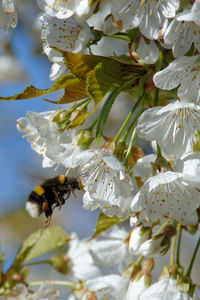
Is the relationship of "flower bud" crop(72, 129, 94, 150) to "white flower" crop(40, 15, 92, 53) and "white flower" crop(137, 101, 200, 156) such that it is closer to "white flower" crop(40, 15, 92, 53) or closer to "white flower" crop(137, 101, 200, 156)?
"white flower" crop(137, 101, 200, 156)

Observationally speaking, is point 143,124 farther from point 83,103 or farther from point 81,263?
point 81,263

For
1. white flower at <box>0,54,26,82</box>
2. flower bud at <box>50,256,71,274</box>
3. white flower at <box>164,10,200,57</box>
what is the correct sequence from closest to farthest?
white flower at <box>164,10,200,57</box>
flower bud at <box>50,256,71,274</box>
white flower at <box>0,54,26,82</box>

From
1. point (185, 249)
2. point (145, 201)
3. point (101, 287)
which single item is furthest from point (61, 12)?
point (185, 249)

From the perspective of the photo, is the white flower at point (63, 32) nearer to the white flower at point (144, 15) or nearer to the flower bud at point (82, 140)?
the white flower at point (144, 15)

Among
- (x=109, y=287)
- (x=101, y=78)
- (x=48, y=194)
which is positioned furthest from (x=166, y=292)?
(x=101, y=78)

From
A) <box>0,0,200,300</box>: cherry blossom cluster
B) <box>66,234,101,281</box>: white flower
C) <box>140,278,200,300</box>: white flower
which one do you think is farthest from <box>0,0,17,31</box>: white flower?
<box>66,234,101,281</box>: white flower

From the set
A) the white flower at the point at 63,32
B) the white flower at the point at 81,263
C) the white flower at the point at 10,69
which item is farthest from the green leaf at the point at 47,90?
the white flower at the point at 10,69
